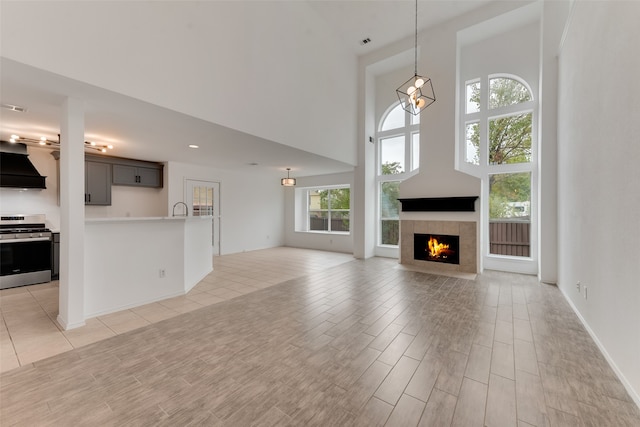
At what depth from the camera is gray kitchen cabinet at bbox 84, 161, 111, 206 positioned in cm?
526

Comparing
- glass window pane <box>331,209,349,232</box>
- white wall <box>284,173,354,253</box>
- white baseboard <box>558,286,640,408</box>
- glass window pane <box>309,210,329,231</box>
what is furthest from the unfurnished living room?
glass window pane <box>309,210,329,231</box>

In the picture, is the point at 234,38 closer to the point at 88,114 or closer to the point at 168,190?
the point at 88,114

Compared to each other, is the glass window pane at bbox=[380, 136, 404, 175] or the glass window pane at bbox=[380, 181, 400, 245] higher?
the glass window pane at bbox=[380, 136, 404, 175]

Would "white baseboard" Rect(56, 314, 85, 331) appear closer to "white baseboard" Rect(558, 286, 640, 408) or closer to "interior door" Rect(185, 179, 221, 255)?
"interior door" Rect(185, 179, 221, 255)

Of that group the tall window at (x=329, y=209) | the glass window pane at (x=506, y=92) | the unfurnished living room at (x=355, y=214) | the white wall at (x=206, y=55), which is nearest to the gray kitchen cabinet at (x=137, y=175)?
the unfurnished living room at (x=355, y=214)

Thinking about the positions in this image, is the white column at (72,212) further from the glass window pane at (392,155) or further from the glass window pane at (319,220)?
the glass window pane at (319,220)

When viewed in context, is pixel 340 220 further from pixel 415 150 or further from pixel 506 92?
pixel 506 92

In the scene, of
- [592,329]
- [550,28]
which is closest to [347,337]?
[592,329]

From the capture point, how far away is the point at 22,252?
4.14 meters

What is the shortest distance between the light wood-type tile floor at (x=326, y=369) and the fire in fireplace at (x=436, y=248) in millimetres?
1947

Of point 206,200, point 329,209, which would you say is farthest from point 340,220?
point 206,200

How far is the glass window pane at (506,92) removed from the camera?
17.0 feet

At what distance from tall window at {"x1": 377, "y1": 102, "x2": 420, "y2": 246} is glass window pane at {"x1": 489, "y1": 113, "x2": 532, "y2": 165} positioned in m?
1.57

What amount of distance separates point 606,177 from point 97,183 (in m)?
7.96
